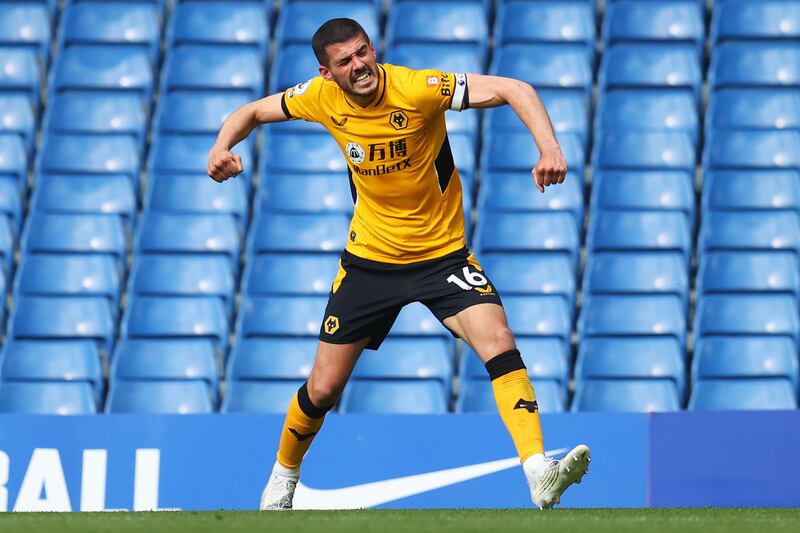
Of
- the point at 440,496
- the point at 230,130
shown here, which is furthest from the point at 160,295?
the point at 230,130

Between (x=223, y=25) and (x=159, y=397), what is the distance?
3.22 m

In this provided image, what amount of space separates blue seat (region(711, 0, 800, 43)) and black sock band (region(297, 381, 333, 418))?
518 centimetres

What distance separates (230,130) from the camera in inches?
206

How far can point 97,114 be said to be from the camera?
941 cm

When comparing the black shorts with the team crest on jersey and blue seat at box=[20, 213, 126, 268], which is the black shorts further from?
blue seat at box=[20, 213, 126, 268]

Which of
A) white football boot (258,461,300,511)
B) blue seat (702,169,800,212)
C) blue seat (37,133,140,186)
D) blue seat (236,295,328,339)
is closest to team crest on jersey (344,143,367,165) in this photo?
white football boot (258,461,300,511)

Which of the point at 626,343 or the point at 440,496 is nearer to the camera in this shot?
the point at 440,496

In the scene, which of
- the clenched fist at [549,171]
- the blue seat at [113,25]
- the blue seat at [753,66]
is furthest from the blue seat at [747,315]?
the blue seat at [113,25]

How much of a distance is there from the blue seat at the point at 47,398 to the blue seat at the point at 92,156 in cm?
182

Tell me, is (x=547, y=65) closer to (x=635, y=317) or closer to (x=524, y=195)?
(x=524, y=195)

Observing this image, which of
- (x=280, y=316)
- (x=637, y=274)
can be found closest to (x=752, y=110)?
(x=637, y=274)

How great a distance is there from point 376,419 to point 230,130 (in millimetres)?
1839

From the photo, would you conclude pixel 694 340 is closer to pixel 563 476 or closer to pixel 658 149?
pixel 658 149

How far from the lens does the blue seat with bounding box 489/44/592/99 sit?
921 cm
